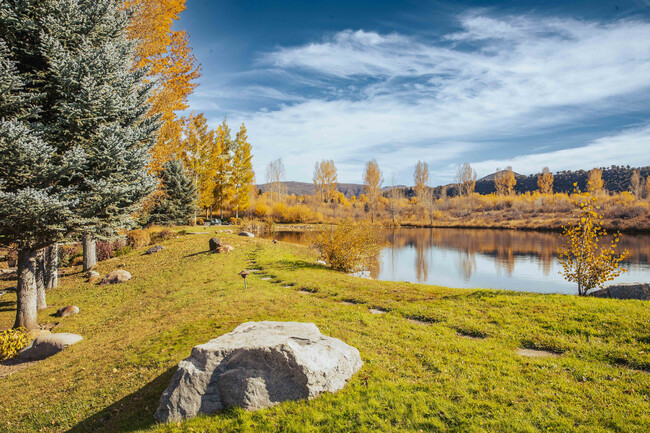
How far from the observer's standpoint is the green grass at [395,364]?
3916mm

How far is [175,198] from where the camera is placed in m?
30.3

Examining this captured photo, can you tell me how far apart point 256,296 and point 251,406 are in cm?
558

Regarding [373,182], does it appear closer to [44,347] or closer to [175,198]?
[175,198]

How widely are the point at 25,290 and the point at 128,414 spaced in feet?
22.5

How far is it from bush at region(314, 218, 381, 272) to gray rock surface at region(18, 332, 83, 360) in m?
10.4

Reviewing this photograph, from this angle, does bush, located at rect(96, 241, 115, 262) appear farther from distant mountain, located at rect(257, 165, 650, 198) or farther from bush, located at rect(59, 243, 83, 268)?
distant mountain, located at rect(257, 165, 650, 198)

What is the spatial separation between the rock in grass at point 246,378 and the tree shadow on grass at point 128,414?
362 mm

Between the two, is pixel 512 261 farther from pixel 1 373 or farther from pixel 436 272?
pixel 1 373

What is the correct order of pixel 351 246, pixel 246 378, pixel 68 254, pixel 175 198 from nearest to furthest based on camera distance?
pixel 246 378 → pixel 351 246 → pixel 68 254 → pixel 175 198

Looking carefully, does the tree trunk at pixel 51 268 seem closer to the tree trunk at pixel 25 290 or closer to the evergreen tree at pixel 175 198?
the tree trunk at pixel 25 290

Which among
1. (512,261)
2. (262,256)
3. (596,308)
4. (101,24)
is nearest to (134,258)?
(262,256)

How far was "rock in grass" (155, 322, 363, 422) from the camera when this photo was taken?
167 inches

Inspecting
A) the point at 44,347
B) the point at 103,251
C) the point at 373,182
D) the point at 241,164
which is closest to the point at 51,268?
the point at 103,251

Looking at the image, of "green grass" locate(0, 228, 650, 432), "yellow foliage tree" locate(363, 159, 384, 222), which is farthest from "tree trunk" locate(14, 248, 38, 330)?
"yellow foliage tree" locate(363, 159, 384, 222)
